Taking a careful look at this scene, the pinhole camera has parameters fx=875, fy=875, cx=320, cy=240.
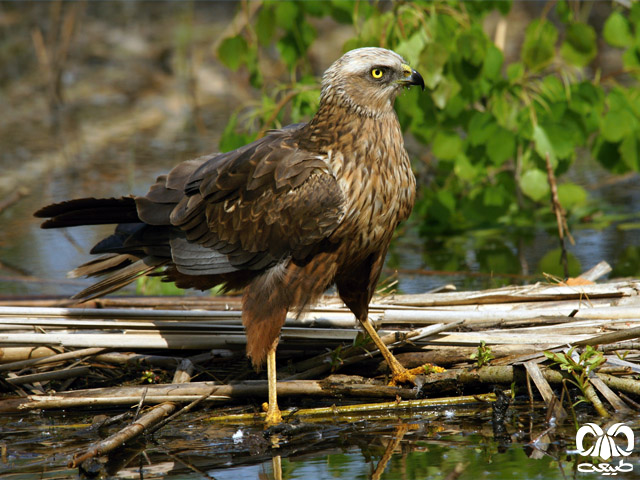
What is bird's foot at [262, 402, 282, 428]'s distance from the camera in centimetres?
369

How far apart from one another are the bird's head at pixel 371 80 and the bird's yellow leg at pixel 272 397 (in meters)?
1.13

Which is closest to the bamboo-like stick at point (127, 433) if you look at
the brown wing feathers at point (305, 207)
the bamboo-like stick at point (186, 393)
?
the bamboo-like stick at point (186, 393)

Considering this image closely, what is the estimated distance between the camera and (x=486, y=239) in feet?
21.9

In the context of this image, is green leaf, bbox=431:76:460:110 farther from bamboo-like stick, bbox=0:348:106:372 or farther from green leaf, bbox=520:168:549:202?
bamboo-like stick, bbox=0:348:106:372

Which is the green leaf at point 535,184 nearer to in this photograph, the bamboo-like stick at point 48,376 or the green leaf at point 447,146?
the green leaf at point 447,146

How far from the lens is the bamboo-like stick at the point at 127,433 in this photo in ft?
10.3

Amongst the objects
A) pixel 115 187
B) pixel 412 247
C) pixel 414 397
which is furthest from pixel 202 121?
pixel 414 397

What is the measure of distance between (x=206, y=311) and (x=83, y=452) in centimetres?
123

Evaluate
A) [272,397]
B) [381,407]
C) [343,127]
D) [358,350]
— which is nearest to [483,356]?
[381,407]

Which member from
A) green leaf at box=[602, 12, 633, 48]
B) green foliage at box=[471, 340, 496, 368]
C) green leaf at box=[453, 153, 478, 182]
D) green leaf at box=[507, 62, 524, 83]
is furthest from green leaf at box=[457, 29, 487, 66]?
green foliage at box=[471, 340, 496, 368]

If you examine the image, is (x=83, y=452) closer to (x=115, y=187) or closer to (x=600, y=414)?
(x=600, y=414)

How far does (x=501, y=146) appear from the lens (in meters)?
5.64

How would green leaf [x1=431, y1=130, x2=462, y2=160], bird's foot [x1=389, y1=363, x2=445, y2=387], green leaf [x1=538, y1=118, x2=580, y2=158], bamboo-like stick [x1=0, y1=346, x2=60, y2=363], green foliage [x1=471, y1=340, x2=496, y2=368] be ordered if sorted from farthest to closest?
green leaf [x1=431, y1=130, x2=462, y2=160], green leaf [x1=538, y1=118, x2=580, y2=158], bamboo-like stick [x1=0, y1=346, x2=60, y2=363], bird's foot [x1=389, y1=363, x2=445, y2=387], green foliage [x1=471, y1=340, x2=496, y2=368]

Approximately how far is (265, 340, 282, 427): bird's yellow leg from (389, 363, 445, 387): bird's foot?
0.55 meters
